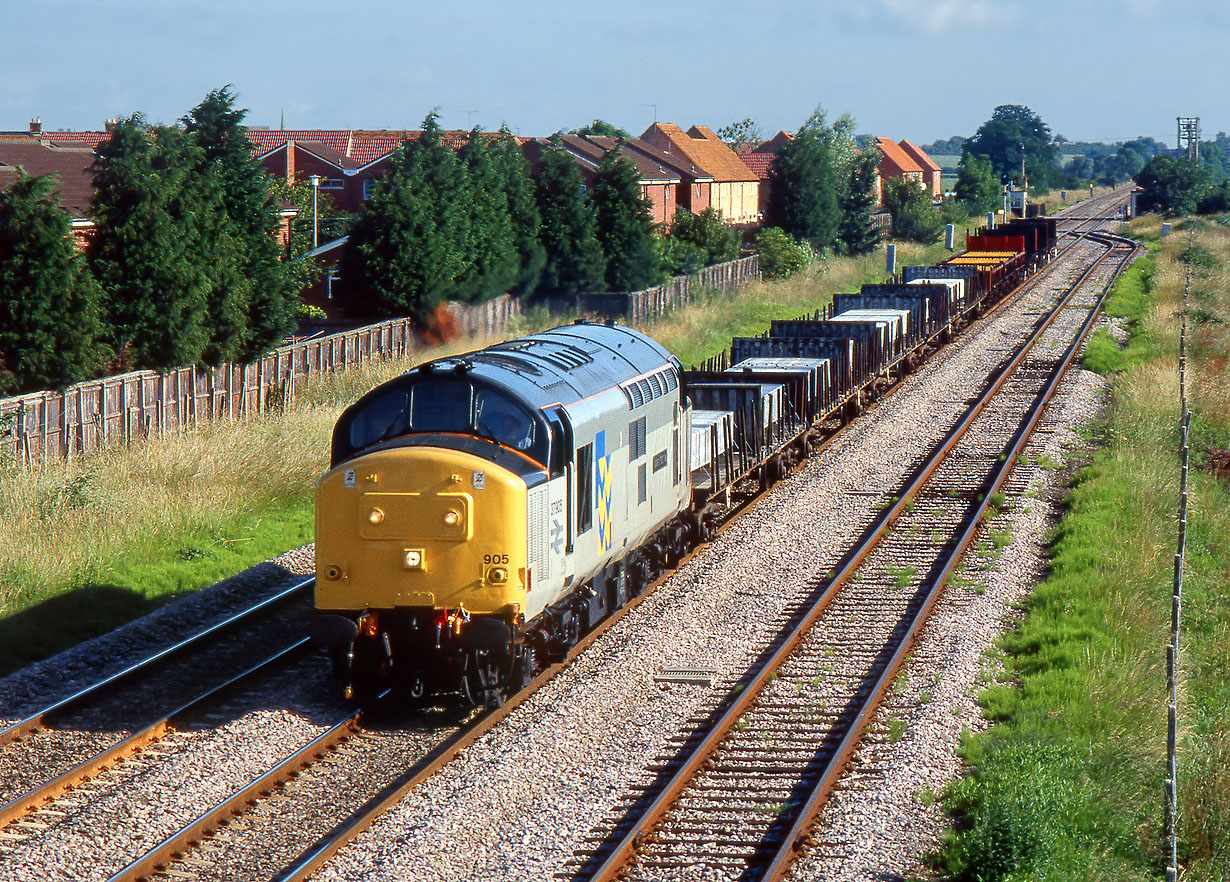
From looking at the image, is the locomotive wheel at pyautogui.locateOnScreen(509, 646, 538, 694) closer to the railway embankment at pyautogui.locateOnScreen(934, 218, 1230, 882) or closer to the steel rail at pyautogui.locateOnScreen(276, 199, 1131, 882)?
the steel rail at pyautogui.locateOnScreen(276, 199, 1131, 882)

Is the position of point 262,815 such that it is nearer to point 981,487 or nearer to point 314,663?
point 314,663

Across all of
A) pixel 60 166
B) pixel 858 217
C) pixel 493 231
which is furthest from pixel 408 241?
pixel 858 217

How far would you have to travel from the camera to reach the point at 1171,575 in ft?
62.2

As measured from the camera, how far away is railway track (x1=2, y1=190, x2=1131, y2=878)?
10266 mm

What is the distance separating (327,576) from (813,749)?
15.3 feet

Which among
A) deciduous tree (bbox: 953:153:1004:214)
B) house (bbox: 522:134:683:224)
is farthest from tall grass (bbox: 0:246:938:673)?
deciduous tree (bbox: 953:153:1004:214)

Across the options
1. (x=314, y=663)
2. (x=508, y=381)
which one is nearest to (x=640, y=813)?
(x=508, y=381)

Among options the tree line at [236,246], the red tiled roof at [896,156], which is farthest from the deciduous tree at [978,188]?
the tree line at [236,246]

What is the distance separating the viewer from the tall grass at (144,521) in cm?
1670

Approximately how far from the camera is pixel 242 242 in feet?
98.2

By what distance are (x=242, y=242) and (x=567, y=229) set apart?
60.4ft

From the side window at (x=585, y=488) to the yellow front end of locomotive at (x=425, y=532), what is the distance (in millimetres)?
1541

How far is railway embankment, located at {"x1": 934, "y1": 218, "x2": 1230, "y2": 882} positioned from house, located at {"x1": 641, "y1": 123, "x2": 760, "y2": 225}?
4925cm

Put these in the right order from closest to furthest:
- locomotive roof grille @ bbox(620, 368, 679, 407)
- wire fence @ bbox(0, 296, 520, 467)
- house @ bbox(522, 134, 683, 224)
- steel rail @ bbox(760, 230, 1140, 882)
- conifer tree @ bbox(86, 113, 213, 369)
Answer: steel rail @ bbox(760, 230, 1140, 882), locomotive roof grille @ bbox(620, 368, 679, 407), wire fence @ bbox(0, 296, 520, 467), conifer tree @ bbox(86, 113, 213, 369), house @ bbox(522, 134, 683, 224)
